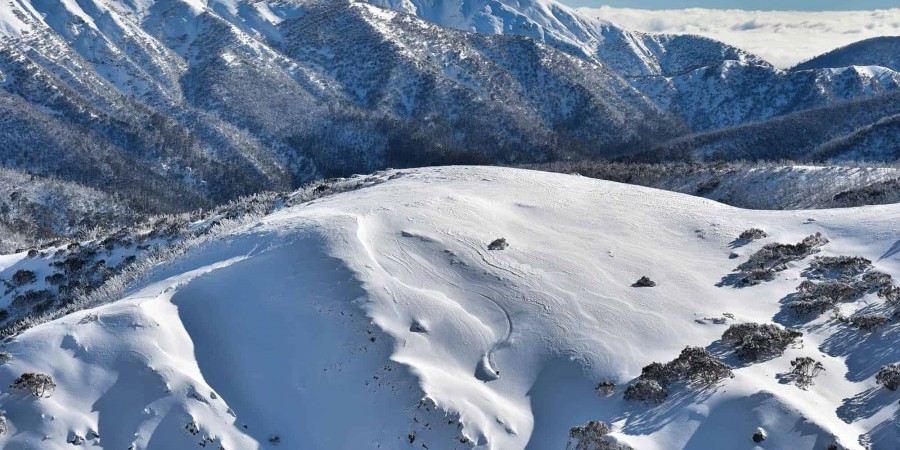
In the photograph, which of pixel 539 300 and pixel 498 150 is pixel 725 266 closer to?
pixel 539 300

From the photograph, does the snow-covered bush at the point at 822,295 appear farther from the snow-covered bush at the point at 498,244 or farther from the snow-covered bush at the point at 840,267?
the snow-covered bush at the point at 498,244

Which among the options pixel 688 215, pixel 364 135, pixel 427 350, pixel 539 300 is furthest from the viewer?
pixel 364 135

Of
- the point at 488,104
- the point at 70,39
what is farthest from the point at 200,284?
the point at 70,39

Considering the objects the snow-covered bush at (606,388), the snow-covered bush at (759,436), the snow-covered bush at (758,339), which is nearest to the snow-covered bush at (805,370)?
the snow-covered bush at (758,339)

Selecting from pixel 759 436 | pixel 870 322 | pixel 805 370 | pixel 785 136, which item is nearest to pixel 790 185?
pixel 870 322

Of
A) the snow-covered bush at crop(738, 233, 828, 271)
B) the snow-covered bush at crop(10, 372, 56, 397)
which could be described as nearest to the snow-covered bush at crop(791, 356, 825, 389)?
the snow-covered bush at crop(738, 233, 828, 271)

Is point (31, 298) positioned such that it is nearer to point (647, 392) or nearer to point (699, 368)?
point (647, 392)

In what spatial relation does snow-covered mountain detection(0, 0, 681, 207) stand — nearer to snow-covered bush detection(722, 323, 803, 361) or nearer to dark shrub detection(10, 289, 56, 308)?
dark shrub detection(10, 289, 56, 308)
